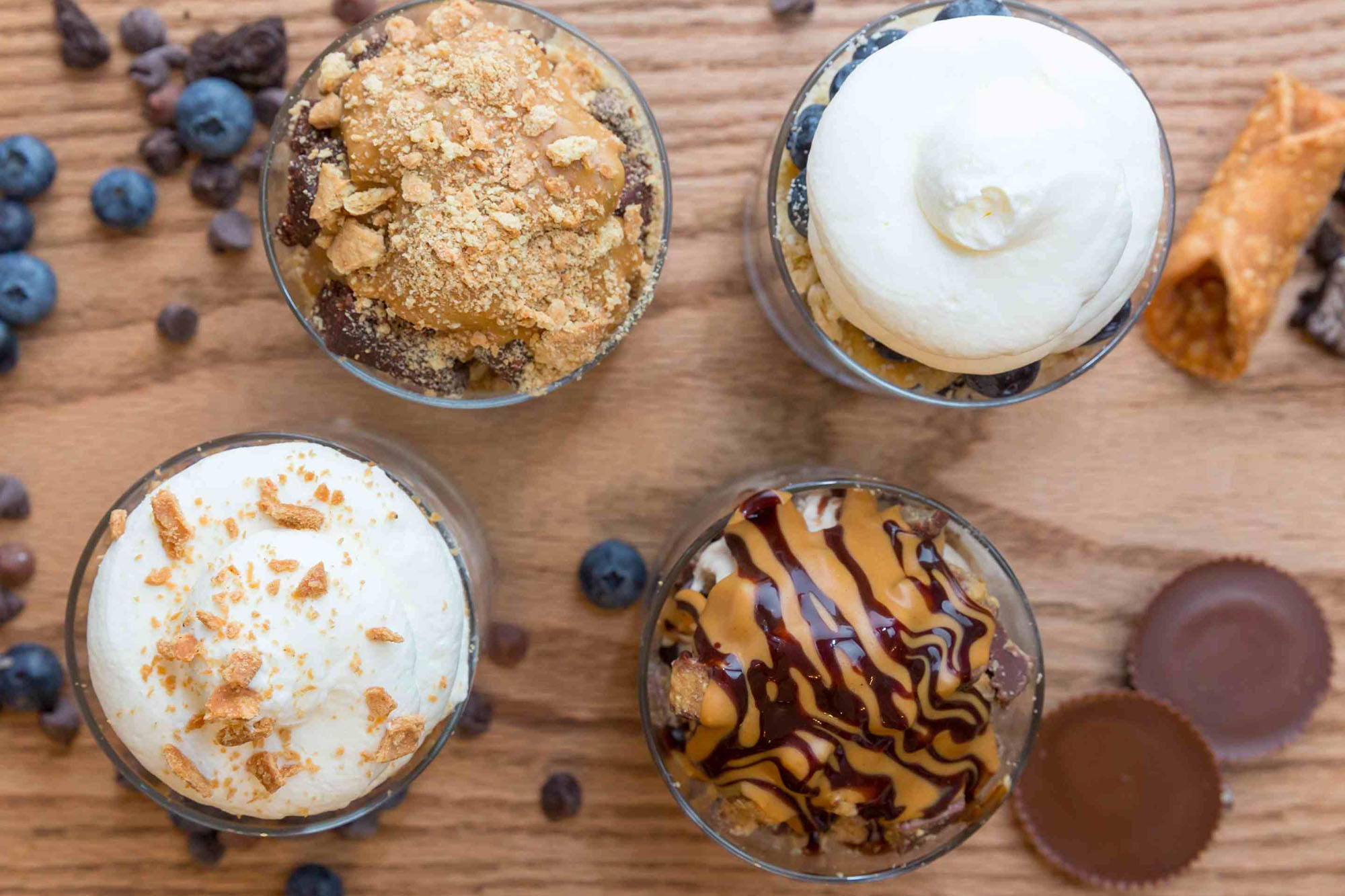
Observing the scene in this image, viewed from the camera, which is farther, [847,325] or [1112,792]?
[1112,792]

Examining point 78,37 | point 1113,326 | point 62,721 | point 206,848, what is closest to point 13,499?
point 62,721

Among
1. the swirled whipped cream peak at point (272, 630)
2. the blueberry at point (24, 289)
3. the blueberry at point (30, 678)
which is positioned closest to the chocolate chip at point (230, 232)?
the blueberry at point (24, 289)

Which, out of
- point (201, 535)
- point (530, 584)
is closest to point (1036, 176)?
point (530, 584)

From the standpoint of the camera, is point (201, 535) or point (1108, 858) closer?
point (201, 535)

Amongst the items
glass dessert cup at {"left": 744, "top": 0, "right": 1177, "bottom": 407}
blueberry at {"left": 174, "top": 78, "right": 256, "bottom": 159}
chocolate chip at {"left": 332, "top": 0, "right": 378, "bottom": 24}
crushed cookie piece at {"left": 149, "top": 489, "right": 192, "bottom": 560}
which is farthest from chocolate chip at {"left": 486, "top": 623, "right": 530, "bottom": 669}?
chocolate chip at {"left": 332, "top": 0, "right": 378, "bottom": 24}

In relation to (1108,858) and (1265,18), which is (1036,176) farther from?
(1108,858)

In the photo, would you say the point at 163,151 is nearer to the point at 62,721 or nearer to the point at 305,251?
the point at 305,251

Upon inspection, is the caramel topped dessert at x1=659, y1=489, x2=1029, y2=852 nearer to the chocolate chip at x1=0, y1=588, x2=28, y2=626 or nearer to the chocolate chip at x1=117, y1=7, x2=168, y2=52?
the chocolate chip at x1=0, y1=588, x2=28, y2=626
